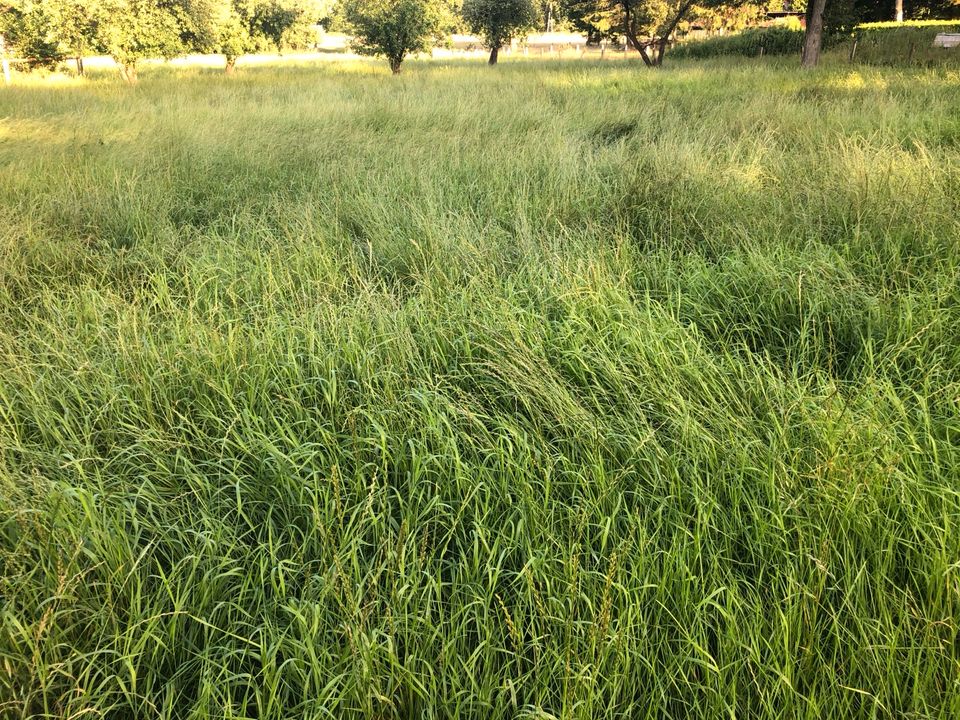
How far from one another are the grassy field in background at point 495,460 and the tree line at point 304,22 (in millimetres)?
17192

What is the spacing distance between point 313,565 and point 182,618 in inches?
15.3

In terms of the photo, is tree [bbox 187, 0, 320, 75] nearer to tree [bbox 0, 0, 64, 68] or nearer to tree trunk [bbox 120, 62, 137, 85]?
tree trunk [bbox 120, 62, 137, 85]

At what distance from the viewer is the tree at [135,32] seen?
17594mm

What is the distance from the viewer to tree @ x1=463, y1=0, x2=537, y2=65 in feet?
86.6

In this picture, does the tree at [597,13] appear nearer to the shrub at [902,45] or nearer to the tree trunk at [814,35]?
the tree trunk at [814,35]

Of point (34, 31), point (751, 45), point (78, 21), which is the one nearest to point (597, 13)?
point (751, 45)

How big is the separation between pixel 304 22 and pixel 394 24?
10.9 metres

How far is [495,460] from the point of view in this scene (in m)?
2.19

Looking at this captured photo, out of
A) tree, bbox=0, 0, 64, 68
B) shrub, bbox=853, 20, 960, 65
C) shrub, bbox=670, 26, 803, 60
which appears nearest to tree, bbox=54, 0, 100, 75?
tree, bbox=0, 0, 64, 68

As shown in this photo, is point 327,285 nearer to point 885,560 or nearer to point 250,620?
point 250,620

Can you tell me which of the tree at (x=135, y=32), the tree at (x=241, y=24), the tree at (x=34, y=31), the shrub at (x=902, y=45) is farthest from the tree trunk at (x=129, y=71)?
the shrub at (x=902, y=45)

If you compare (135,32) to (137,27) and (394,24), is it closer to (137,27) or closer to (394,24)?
(137,27)

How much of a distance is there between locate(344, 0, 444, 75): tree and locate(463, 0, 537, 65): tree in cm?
536

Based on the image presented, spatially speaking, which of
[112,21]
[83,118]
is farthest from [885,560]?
[112,21]
